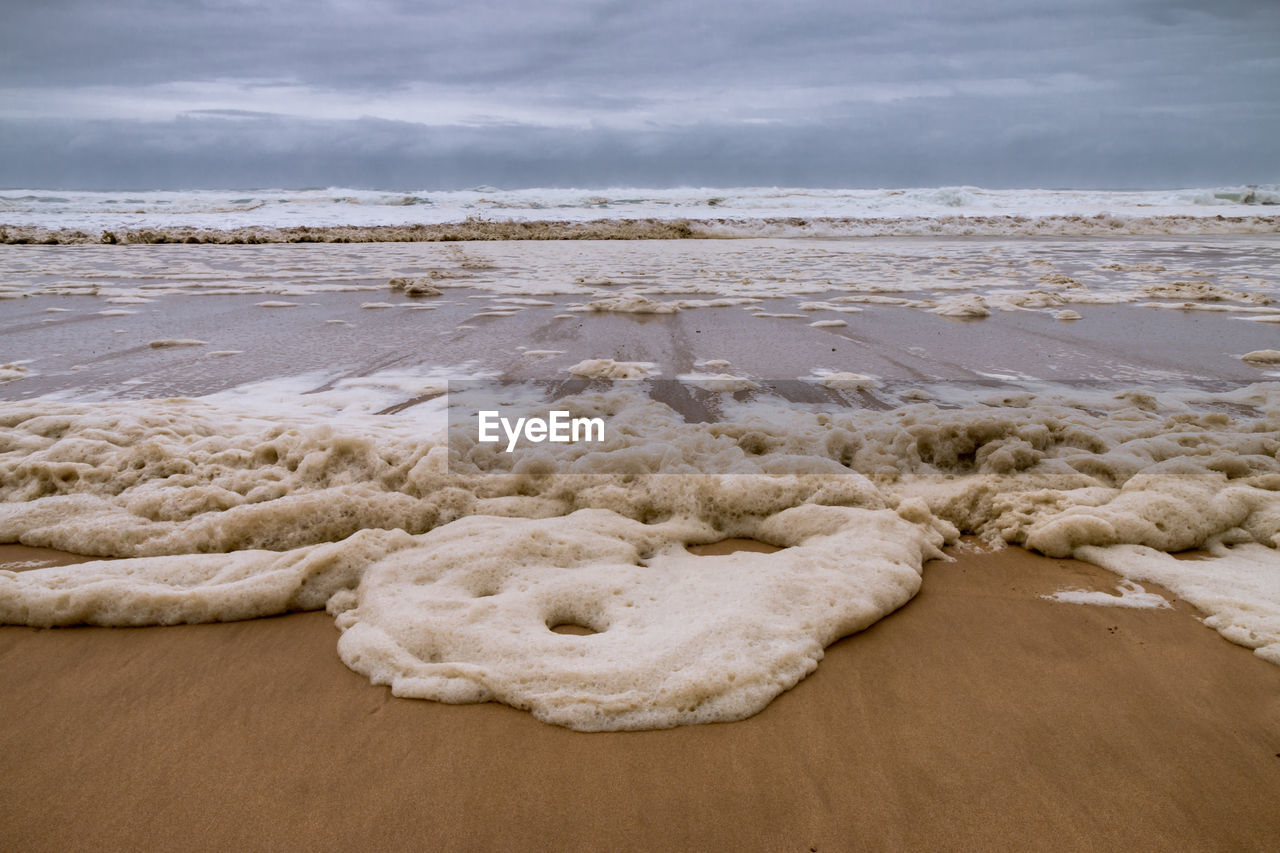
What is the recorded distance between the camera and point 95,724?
1467mm

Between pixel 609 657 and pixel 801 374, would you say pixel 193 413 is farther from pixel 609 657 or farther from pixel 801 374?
pixel 801 374

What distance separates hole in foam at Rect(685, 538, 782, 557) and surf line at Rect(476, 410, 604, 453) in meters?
0.78

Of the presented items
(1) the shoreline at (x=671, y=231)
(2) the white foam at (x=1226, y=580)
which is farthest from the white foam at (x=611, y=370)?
(1) the shoreline at (x=671, y=231)

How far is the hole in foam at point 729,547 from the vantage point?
7.24 ft

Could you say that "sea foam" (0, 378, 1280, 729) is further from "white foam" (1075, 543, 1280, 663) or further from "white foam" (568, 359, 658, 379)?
"white foam" (568, 359, 658, 379)

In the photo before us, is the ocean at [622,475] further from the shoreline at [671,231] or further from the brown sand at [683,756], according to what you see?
the shoreline at [671,231]

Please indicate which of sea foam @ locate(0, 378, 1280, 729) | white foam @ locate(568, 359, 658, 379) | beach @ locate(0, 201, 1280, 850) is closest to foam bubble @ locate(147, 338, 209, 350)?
beach @ locate(0, 201, 1280, 850)

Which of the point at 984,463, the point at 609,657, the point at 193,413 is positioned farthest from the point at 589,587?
the point at 193,413

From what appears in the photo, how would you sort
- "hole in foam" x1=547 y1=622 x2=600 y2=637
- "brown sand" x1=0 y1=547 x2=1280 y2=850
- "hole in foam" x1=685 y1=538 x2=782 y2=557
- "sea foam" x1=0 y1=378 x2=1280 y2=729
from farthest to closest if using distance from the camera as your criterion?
"hole in foam" x1=685 y1=538 x2=782 y2=557, "hole in foam" x1=547 y1=622 x2=600 y2=637, "sea foam" x1=0 y1=378 x2=1280 y2=729, "brown sand" x1=0 y1=547 x2=1280 y2=850

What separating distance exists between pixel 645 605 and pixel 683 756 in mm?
540

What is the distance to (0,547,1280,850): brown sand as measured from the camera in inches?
47.4

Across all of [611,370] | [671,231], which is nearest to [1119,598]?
[611,370]

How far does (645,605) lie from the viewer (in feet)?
6.12

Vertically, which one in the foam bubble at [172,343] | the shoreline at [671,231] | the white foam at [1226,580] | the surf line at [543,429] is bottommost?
the white foam at [1226,580]
